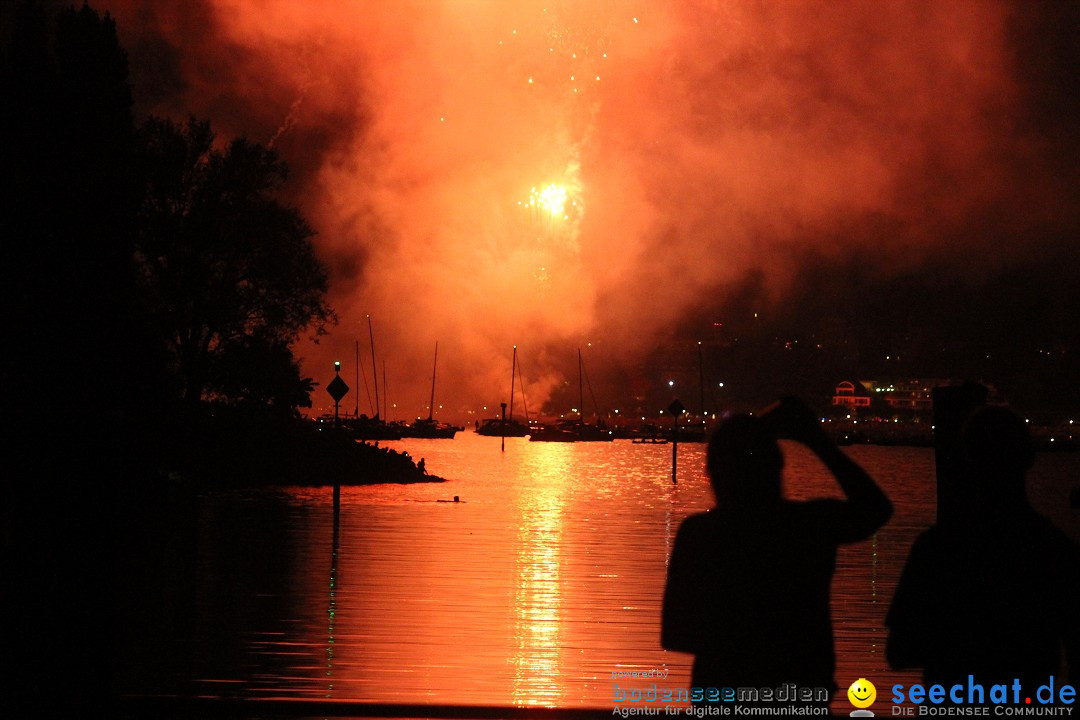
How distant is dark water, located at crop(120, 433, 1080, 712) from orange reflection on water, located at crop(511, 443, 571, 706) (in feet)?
0.10

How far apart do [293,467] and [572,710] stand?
34216 millimetres

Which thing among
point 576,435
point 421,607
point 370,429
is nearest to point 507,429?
point 576,435

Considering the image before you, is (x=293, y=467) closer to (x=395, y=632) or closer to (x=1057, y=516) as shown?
(x=1057, y=516)

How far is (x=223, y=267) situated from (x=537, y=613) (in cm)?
3405

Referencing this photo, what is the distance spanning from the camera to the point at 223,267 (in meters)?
44.2

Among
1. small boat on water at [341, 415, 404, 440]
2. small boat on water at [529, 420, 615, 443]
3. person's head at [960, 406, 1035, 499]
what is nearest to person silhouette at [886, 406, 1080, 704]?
person's head at [960, 406, 1035, 499]

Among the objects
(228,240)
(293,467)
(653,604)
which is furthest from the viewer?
(228,240)

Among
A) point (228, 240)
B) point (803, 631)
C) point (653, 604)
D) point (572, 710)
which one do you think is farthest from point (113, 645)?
point (228, 240)

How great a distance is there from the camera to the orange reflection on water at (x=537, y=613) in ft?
30.6

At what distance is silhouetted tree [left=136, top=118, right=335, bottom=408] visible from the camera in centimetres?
4244

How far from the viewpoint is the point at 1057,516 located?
33219 millimetres

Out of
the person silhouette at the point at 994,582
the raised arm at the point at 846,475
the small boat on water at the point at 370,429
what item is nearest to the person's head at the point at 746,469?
the raised arm at the point at 846,475

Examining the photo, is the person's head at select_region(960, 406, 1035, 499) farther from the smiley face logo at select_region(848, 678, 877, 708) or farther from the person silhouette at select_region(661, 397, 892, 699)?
the smiley face logo at select_region(848, 678, 877, 708)

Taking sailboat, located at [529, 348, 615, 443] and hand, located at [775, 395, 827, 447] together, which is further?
sailboat, located at [529, 348, 615, 443]
